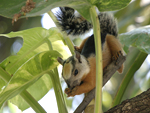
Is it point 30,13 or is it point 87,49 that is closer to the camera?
point 30,13

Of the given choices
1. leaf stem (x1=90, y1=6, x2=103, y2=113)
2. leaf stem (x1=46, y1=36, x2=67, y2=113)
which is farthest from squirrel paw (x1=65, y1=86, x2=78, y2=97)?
leaf stem (x1=90, y1=6, x2=103, y2=113)

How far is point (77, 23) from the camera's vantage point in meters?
1.65

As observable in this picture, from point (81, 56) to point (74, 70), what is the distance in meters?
0.14

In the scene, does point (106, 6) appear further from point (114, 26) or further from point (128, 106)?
point (114, 26)

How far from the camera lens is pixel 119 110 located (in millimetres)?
991

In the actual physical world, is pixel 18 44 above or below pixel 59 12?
above

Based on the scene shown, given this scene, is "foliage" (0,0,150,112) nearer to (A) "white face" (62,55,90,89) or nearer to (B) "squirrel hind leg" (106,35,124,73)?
(A) "white face" (62,55,90,89)

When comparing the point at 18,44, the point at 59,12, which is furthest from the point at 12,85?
the point at 18,44

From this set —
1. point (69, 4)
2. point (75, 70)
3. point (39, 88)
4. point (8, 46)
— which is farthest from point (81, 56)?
point (8, 46)

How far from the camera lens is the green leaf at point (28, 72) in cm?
92

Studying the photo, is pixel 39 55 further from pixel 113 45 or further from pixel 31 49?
pixel 113 45

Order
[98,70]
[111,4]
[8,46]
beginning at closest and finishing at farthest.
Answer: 1. [98,70]
2. [111,4]
3. [8,46]

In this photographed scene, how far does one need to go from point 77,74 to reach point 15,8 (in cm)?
81

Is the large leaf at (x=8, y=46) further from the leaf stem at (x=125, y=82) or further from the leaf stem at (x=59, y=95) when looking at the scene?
the leaf stem at (x=125, y=82)
